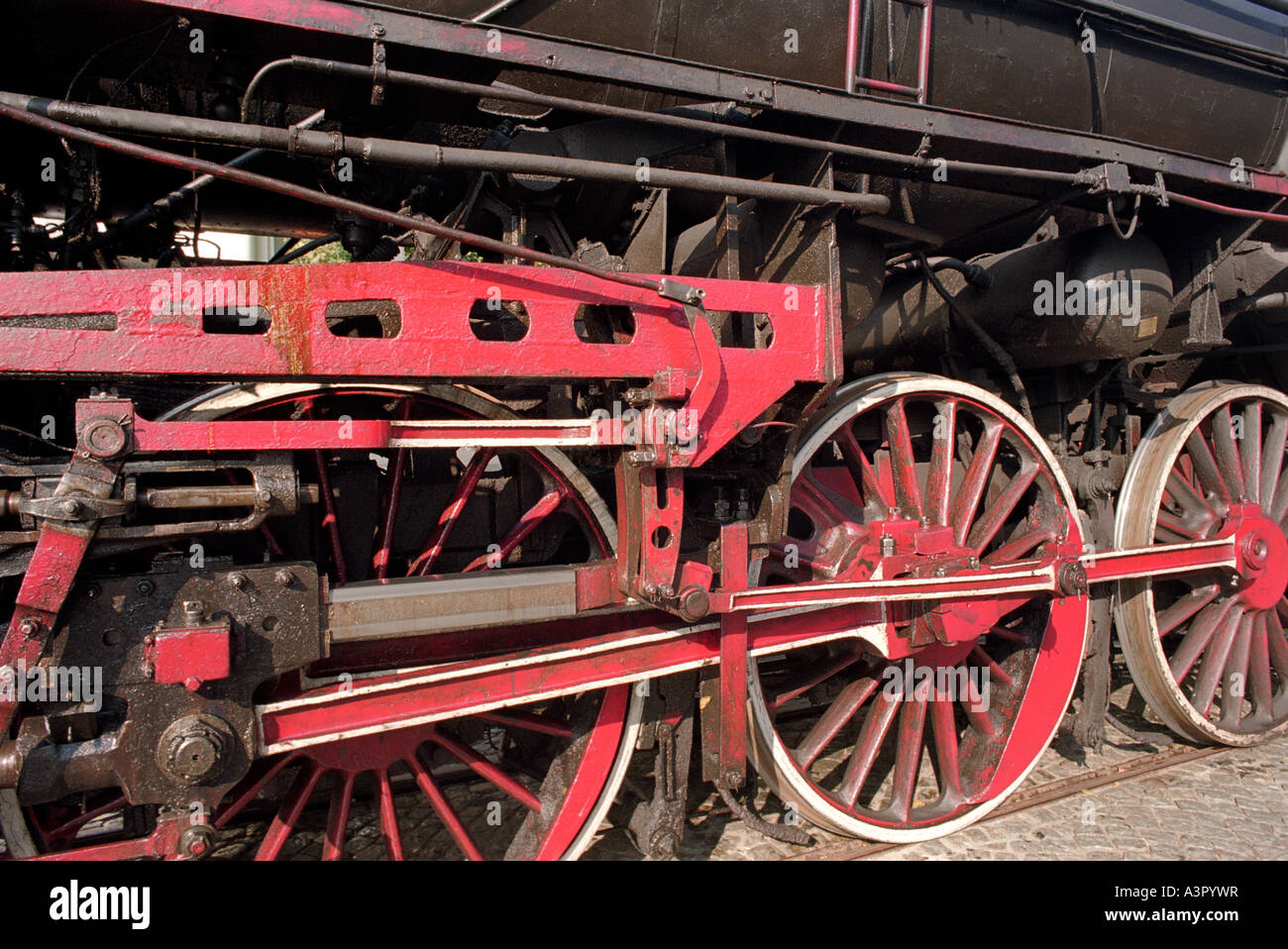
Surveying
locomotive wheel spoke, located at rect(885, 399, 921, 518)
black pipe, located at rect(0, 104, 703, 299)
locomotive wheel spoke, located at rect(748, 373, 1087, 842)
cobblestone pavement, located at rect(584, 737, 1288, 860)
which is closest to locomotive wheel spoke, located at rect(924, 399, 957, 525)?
locomotive wheel spoke, located at rect(748, 373, 1087, 842)

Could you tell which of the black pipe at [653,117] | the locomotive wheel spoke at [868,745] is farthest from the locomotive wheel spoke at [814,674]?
the black pipe at [653,117]

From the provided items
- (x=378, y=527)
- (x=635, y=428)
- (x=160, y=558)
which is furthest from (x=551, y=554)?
(x=160, y=558)

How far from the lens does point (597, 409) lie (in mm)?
2502

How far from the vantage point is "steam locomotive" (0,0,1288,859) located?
1894 mm

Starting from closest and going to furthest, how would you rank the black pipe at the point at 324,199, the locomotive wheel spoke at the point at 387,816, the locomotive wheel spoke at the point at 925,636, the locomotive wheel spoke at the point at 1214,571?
1. the black pipe at the point at 324,199
2. the locomotive wheel spoke at the point at 387,816
3. the locomotive wheel spoke at the point at 925,636
4. the locomotive wheel spoke at the point at 1214,571

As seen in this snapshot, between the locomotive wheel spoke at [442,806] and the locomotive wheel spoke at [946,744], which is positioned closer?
the locomotive wheel spoke at [442,806]

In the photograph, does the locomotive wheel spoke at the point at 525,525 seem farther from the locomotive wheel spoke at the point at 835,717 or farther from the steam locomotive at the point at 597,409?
the locomotive wheel spoke at the point at 835,717

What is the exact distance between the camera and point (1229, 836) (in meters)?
3.07

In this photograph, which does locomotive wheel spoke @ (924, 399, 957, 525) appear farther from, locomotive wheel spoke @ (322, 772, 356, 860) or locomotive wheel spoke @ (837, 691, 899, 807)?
locomotive wheel spoke @ (322, 772, 356, 860)

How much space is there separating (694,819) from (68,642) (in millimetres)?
2201

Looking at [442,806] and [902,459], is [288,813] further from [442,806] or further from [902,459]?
[902,459]

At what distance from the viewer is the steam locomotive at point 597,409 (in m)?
1.89

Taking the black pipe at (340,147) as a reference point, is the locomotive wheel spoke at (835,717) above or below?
below

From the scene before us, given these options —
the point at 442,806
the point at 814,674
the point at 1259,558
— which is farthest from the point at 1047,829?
the point at 442,806
